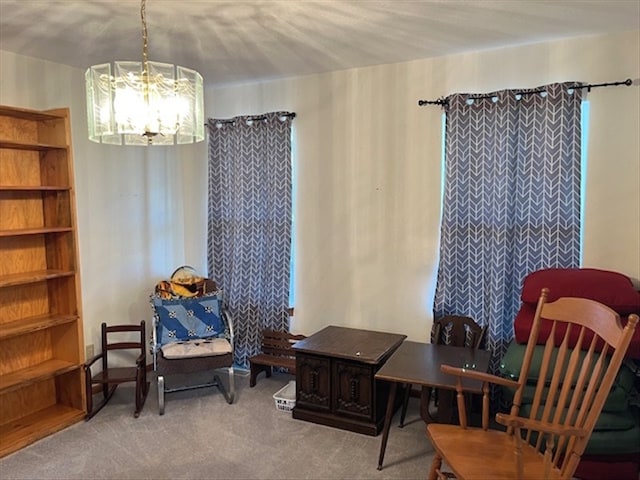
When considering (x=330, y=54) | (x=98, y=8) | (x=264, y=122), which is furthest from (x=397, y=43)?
(x=98, y=8)

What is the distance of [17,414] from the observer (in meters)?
3.25

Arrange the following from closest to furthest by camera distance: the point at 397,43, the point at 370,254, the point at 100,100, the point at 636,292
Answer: the point at 100,100
the point at 636,292
the point at 397,43
the point at 370,254

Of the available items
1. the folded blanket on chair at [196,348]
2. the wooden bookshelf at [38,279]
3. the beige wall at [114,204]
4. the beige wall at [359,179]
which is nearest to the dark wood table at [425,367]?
the beige wall at [359,179]

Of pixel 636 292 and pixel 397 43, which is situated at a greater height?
pixel 397 43

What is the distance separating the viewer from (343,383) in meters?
3.20

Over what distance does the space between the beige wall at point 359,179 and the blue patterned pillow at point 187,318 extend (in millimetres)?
585

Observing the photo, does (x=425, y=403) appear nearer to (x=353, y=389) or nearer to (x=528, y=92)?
(x=353, y=389)

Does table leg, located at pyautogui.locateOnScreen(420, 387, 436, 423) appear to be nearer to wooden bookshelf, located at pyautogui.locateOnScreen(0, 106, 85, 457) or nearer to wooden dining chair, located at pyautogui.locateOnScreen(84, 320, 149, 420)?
wooden dining chair, located at pyautogui.locateOnScreen(84, 320, 149, 420)

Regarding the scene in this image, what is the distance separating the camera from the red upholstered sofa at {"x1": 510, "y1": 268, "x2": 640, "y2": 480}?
8.00 feet

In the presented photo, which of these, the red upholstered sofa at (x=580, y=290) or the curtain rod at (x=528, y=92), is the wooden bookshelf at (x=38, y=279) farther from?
the red upholstered sofa at (x=580, y=290)

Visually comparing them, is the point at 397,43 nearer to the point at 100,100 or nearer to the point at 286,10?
the point at 286,10

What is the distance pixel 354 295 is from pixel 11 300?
2.43 m

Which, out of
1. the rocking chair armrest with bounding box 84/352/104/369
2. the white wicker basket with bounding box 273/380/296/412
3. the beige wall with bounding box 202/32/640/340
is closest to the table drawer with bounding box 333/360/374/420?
the white wicker basket with bounding box 273/380/296/412

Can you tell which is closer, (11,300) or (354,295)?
(11,300)
